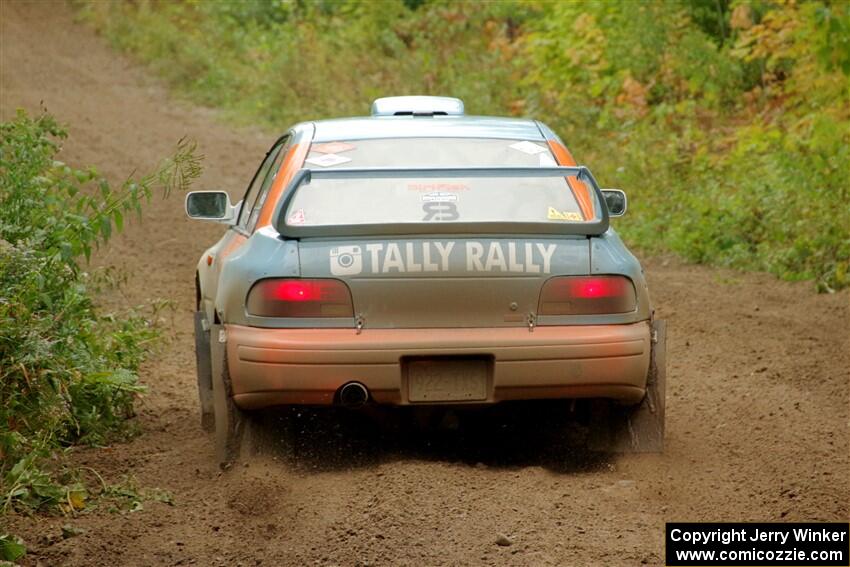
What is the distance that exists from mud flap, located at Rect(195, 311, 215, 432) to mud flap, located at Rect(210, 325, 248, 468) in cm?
84

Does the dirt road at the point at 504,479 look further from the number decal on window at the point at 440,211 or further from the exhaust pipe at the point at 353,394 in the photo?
the number decal on window at the point at 440,211

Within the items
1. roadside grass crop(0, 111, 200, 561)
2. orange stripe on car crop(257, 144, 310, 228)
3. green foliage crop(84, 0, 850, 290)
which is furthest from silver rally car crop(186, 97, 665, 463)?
green foliage crop(84, 0, 850, 290)

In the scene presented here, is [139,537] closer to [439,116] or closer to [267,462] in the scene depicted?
[267,462]

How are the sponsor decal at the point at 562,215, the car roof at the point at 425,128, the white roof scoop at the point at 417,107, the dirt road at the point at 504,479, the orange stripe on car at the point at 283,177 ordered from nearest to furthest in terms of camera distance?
the dirt road at the point at 504,479 < the sponsor decal at the point at 562,215 < the orange stripe on car at the point at 283,177 < the car roof at the point at 425,128 < the white roof scoop at the point at 417,107

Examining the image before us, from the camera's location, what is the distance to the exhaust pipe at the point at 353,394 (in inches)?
223

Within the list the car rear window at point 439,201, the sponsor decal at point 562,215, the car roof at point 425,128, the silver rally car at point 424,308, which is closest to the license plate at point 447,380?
the silver rally car at point 424,308

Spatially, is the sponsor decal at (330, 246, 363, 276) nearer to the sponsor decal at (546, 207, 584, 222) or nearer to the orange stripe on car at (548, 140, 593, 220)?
the sponsor decal at (546, 207, 584, 222)

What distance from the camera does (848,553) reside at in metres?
4.79

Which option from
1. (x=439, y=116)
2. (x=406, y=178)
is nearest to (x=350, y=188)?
(x=406, y=178)

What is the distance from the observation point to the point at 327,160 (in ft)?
21.7

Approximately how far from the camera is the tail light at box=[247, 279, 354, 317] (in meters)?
5.70

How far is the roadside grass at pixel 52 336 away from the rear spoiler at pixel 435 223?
2.60 ft

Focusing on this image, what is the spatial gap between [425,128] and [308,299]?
60.3 inches

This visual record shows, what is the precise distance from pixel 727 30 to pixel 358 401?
13.7 m
